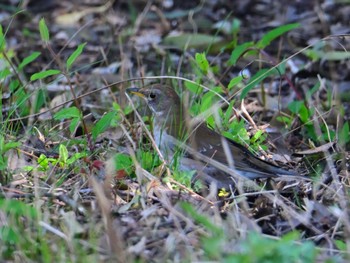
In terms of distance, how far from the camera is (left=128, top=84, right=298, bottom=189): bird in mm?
6160

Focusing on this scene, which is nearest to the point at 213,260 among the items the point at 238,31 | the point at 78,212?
the point at 78,212

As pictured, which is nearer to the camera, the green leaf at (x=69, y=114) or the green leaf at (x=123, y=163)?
the green leaf at (x=123, y=163)

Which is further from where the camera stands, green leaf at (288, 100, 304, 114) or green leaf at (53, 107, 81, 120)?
green leaf at (288, 100, 304, 114)

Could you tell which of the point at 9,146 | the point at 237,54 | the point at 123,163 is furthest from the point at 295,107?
the point at 9,146

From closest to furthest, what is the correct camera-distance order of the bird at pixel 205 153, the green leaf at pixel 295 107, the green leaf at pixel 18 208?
1. the green leaf at pixel 18 208
2. the bird at pixel 205 153
3. the green leaf at pixel 295 107

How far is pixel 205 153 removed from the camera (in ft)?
21.3

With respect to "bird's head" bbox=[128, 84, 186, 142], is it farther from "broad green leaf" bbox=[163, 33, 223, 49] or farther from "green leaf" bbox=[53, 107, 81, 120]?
"broad green leaf" bbox=[163, 33, 223, 49]

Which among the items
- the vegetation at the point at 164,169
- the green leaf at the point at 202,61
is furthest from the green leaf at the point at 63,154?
the green leaf at the point at 202,61

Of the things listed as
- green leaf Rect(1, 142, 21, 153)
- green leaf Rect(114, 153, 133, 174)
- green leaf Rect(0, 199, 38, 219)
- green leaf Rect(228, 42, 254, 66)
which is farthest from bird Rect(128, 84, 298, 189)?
green leaf Rect(0, 199, 38, 219)

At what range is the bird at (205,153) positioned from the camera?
243 inches

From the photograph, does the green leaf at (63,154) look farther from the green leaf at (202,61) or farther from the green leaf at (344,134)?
the green leaf at (344,134)

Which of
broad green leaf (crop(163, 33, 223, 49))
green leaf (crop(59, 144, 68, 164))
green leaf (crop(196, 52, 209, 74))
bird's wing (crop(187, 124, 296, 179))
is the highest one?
green leaf (crop(196, 52, 209, 74))

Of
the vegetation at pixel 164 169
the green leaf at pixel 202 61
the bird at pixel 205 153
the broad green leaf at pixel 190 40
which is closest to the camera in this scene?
the vegetation at pixel 164 169

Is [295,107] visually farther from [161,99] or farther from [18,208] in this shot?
[18,208]
